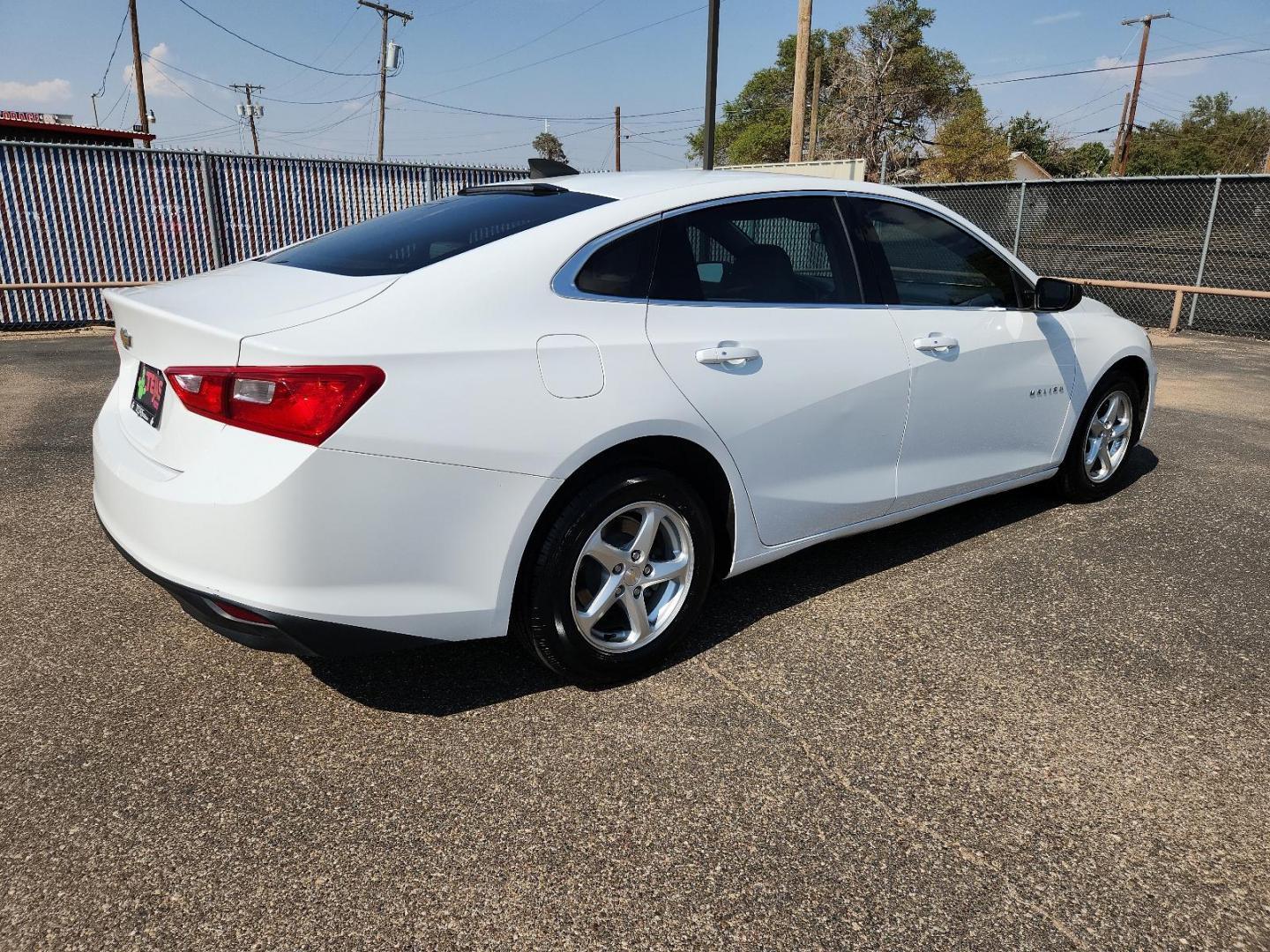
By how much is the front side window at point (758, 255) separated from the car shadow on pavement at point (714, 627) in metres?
1.20

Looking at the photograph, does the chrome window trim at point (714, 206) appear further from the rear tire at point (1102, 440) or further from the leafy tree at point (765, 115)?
the leafy tree at point (765, 115)

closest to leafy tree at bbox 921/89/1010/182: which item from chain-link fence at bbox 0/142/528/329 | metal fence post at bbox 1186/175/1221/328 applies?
metal fence post at bbox 1186/175/1221/328

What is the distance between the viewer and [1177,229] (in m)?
12.9

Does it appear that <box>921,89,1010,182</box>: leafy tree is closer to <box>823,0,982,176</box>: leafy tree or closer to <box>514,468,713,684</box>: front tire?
<box>823,0,982,176</box>: leafy tree

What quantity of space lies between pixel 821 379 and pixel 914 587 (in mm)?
1092

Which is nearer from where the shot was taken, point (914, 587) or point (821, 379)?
point (821, 379)

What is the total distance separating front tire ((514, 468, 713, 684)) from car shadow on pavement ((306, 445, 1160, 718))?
8.6 inches

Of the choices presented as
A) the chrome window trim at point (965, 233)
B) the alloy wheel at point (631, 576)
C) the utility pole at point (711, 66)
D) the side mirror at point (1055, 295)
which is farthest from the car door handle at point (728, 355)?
the utility pole at point (711, 66)

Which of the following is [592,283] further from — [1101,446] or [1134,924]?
[1101,446]

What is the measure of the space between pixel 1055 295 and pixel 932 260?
72 centimetres

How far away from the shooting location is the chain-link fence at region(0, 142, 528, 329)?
12.3 meters

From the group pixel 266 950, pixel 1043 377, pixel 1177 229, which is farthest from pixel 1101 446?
pixel 1177 229

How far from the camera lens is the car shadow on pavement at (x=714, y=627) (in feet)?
9.57

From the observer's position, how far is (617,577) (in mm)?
→ 2857
